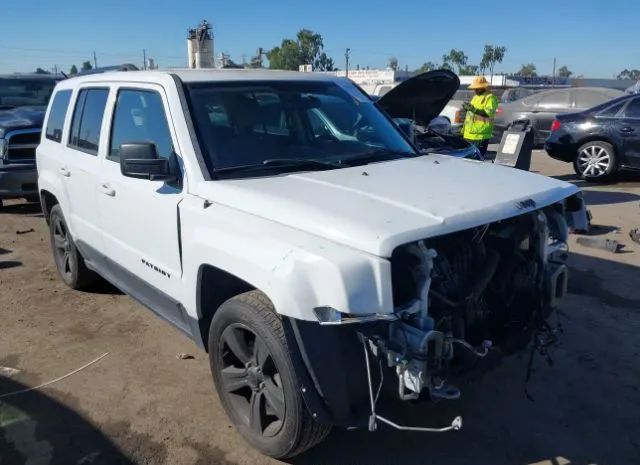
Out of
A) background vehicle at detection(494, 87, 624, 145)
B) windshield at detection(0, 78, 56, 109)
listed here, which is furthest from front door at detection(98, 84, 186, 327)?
background vehicle at detection(494, 87, 624, 145)

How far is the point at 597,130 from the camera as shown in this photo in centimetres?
1091

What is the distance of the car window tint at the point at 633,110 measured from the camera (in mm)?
10750

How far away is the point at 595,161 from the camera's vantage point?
1094 centimetres

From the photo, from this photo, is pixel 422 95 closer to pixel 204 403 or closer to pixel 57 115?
pixel 57 115

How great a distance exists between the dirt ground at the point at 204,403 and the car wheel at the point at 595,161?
6103 millimetres

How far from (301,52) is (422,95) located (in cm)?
7555

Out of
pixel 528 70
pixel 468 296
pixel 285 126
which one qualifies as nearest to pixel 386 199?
pixel 468 296

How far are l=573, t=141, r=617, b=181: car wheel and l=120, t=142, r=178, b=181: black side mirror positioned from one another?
9.60 metres

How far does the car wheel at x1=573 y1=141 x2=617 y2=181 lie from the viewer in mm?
10805

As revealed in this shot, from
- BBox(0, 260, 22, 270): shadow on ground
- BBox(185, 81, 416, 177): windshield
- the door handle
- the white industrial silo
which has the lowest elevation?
BBox(0, 260, 22, 270): shadow on ground

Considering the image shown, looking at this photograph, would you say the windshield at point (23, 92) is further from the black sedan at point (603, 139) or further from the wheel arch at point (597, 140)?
the wheel arch at point (597, 140)

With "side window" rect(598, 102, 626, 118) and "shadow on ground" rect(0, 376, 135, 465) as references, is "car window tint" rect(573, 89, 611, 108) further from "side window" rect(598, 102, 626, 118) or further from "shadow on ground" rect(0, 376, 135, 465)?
"shadow on ground" rect(0, 376, 135, 465)

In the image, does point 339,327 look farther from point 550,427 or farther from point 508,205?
point 550,427

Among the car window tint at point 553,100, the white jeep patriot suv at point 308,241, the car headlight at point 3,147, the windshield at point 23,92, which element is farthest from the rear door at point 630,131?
the windshield at point 23,92
